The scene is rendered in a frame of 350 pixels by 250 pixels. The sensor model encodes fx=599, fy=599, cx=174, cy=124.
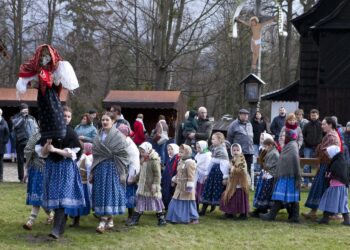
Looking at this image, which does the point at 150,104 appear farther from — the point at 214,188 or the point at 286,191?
the point at 286,191

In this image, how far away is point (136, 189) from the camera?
9.14m

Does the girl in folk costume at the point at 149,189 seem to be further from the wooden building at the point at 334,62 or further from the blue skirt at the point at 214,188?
the wooden building at the point at 334,62

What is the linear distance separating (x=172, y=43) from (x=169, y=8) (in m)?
1.54

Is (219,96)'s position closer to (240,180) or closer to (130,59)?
(130,59)

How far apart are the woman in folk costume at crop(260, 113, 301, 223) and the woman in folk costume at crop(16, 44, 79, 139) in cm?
368

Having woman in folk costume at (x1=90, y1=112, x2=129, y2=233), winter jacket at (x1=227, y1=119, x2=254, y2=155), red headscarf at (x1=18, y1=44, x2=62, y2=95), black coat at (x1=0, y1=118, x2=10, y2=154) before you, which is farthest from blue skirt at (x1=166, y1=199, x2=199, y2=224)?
black coat at (x1=0, y1=118, x2=10, y2=154)

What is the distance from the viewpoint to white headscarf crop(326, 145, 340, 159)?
362 inches

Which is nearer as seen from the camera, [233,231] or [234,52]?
[233,231]

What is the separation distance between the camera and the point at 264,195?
32.0 feet

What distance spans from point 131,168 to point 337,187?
3171mm

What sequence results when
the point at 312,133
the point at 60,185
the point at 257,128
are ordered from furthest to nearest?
the point at 257,128 < the point at 312,133 < the point at 60,185

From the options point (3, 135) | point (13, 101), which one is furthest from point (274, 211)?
point (13, 101)

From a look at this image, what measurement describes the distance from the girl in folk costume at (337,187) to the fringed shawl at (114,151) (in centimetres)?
322

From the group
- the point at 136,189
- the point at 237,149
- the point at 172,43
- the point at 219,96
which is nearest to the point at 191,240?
the point at 136,189
